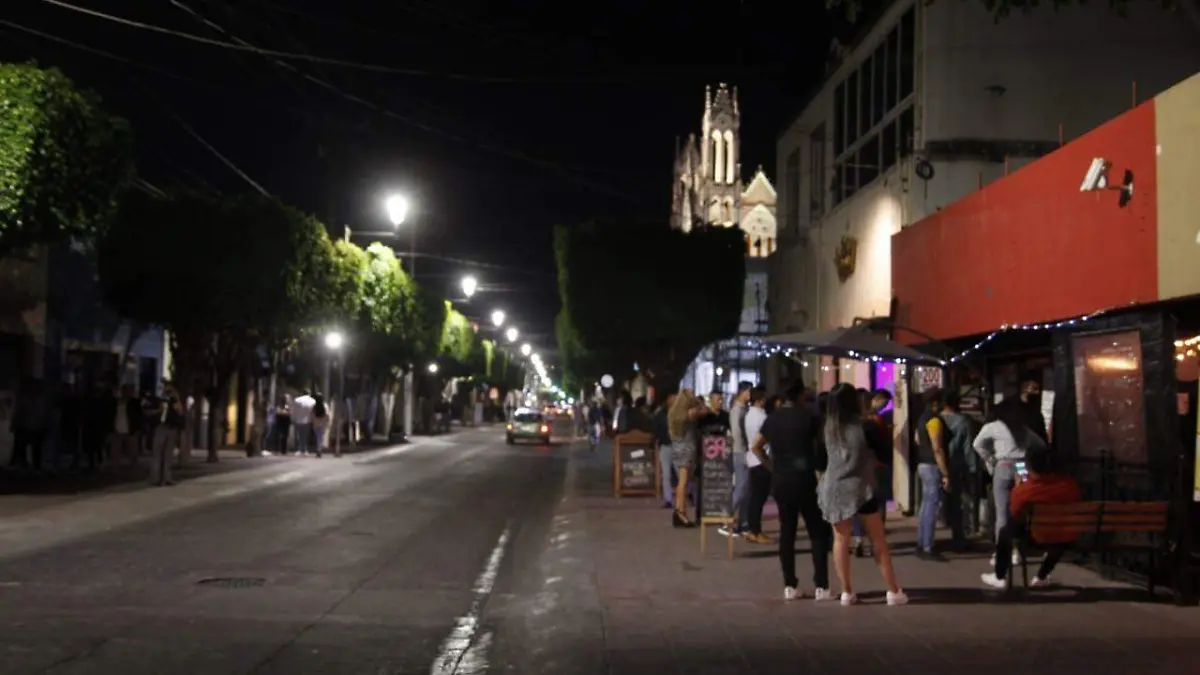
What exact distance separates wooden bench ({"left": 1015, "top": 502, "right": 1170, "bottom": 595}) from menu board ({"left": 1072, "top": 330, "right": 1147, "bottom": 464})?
66cm

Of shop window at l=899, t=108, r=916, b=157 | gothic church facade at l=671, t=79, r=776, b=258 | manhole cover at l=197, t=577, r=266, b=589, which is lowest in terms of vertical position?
manhole cover at l=197, t=577, r=266, b=589

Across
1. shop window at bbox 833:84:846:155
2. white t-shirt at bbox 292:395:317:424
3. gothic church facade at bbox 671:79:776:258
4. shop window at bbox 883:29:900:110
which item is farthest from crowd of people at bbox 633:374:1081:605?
gothic church facade at bbox 671:79:776:258

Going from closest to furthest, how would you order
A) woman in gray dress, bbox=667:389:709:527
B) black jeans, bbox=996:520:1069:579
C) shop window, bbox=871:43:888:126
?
black jeans, bbox=996:520:1069:579, woman in gray dress, bbox=667:389:709:527, shop window, bbox=871:43:888:126

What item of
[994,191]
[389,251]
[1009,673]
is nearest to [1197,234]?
[1009,673]

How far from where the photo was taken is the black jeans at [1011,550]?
12.1 metres

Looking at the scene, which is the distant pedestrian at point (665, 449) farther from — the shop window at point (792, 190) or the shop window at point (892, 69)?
the shop window at point (792, 190)

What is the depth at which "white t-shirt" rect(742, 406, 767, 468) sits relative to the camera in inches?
625

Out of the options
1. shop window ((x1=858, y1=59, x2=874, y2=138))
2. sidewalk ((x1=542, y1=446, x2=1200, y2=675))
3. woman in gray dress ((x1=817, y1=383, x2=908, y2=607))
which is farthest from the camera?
shop window ((x1=858, y1=59, x2=874, y2=138))

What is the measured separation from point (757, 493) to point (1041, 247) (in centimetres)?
413

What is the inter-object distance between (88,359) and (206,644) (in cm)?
2728

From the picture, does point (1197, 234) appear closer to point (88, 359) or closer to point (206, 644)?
point (206, 644)

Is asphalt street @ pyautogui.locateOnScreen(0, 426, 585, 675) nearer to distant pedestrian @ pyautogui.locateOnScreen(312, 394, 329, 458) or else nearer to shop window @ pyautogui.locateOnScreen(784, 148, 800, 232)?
shop window @ pyautogui.locateOnScreen(784, 148, 800, 232)

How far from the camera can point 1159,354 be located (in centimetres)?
1195

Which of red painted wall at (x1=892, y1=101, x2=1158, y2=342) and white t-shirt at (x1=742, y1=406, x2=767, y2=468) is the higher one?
red painted wall at (x1=892, y1=101, x2=1158, y2=342)
